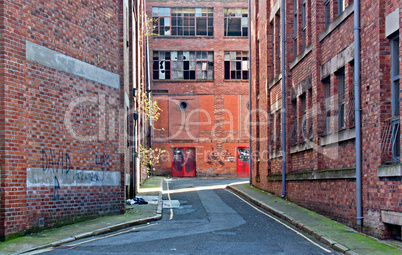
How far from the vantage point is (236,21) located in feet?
147

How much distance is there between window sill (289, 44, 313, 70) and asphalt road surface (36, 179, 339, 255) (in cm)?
600

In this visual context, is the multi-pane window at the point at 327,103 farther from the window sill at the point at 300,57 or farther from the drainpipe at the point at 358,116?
the drainpipe at the point at 358,116

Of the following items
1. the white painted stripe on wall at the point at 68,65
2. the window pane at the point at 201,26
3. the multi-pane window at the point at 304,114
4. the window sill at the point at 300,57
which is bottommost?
the multi-pane window at the point at 304,114

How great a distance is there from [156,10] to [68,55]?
3120 centimetres

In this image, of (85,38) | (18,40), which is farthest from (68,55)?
(18,40)

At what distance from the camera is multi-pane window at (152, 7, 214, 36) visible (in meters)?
43.9

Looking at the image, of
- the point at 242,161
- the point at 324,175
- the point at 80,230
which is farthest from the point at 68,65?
the point at 242,161

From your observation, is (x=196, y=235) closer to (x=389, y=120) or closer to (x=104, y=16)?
(x=389, y=120)

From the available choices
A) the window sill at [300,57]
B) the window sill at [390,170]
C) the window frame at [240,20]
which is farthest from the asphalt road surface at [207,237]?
the window frame at [240,20]

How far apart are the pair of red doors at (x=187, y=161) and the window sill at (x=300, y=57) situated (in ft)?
78.2

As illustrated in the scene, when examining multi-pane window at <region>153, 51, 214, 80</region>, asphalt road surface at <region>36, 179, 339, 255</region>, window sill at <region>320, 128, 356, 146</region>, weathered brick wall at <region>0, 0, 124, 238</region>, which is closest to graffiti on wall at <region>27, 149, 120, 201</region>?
weathered brick wall at <region>0, 0, 124, 238</region>

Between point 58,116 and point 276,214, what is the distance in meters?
8.04

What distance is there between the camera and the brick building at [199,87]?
42.9 m

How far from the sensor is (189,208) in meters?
18.5
